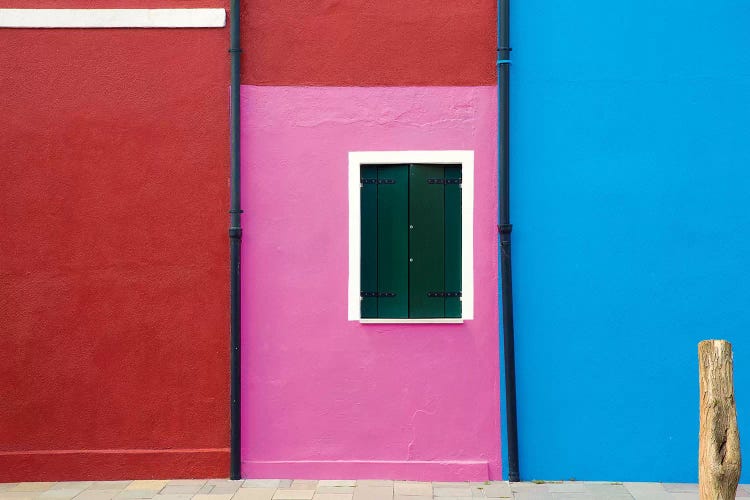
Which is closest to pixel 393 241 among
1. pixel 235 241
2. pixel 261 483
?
pixel 235 241

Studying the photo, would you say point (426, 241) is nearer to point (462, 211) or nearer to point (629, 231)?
point (462, 211)

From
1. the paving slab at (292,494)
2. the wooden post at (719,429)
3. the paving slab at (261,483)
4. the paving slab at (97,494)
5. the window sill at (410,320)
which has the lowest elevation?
the paving slab at (97,494)

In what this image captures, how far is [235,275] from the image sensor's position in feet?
19.0

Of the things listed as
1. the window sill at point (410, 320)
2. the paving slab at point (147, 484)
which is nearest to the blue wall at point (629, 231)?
the window sill at point (410, 320)

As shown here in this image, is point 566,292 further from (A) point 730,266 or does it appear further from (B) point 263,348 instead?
(B) point 263,348

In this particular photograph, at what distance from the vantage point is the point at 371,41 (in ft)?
19.3

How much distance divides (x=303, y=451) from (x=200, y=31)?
11.1 ft

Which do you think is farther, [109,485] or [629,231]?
[629,231]

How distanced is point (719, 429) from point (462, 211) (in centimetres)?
270

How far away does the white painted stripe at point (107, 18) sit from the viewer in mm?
5844

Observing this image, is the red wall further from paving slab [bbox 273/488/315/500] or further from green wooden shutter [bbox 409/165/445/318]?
green wooden shutter [bbox 409/165/445/318]

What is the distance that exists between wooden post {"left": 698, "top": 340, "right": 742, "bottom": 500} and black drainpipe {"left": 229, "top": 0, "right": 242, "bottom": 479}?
3394 millimetres

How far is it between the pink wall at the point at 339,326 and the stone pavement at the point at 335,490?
169mm

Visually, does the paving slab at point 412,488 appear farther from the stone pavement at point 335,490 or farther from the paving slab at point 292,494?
the paving slab at point 292,494
